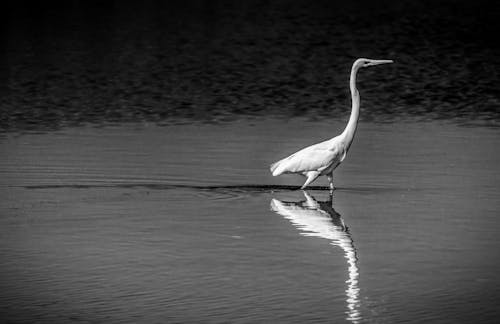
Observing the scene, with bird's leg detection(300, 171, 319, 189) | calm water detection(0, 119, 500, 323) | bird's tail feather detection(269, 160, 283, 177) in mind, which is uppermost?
bird's tail feather detection(269, 160, 283, 177)

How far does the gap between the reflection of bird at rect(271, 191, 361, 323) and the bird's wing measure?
1.14 feet

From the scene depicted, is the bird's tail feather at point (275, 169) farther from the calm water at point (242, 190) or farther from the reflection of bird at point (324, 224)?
the reflection of bird at point (324, 224)

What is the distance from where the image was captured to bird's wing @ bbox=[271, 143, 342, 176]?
16.6m

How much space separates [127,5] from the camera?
59312 mm

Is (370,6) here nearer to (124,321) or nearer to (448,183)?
(448,183)

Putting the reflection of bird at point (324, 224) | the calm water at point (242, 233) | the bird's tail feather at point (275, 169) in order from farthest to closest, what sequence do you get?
the bird's tail feather at point (275, 169)
the reflection of bird at point (324, 224)
the calm water at point (242, 233)

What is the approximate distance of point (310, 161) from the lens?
16.7 m

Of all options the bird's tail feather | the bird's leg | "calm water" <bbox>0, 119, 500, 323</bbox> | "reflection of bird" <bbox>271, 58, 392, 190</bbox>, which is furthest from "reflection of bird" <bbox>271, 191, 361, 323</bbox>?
the bird's tail feather

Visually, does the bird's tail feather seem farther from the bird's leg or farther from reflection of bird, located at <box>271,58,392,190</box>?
the bird's leg

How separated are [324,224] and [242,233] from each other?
3.51 ft

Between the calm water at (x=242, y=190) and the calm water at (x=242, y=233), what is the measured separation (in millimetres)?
32

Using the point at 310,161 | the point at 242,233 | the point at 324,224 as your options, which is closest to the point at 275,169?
the point at 310,161

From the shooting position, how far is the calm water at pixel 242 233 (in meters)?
11.0

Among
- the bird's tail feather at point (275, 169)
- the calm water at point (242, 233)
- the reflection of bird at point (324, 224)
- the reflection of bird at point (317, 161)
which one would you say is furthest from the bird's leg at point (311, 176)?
the bird's tail feather at point (275, 169)
